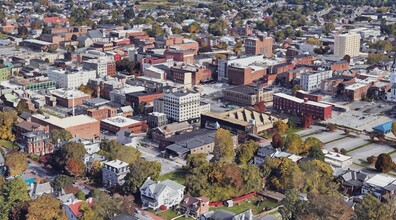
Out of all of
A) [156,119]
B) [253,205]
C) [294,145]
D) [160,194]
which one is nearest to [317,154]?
[294,145]

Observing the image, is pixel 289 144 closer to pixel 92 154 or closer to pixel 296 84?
pixel 92 154

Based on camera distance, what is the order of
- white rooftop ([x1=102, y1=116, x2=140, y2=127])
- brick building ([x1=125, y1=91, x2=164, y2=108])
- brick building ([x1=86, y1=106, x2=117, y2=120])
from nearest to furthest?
1. white rooftop ([x1=102, y1=116, x2=140, y2=127])
2. brick building ([x1=86, y1=106, x2=117, y2=120])
3. brick building ([x1=125, y1=91, x2=164, y2=108])

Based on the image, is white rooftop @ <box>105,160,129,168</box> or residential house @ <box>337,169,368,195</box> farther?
white rooftop @ <box>105,160,129,168</box>

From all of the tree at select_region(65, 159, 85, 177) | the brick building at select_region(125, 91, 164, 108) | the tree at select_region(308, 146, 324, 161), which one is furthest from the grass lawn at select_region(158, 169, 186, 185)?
the brick building at select_region(125, 91, 164, 108)

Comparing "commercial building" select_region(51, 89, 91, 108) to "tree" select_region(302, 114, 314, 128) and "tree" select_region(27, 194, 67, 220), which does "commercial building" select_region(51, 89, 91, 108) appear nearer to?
"tree" select_region(302, 114, 314, 128)

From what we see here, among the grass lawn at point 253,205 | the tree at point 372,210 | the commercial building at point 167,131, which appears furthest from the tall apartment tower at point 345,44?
the tree at point 372,210

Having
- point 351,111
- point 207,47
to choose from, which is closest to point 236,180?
point 351,111

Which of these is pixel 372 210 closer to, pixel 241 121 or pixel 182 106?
pixel 241 121
